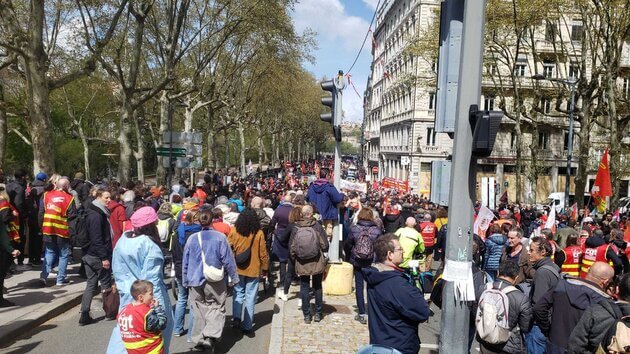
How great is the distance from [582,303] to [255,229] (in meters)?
4.02

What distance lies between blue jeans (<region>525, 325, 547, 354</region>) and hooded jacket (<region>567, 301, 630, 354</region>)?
1188mm

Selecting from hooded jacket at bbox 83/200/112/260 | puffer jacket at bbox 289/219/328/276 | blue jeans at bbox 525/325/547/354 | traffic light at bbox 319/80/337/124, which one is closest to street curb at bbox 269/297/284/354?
puffer jacket at bbox 289/219/328/276

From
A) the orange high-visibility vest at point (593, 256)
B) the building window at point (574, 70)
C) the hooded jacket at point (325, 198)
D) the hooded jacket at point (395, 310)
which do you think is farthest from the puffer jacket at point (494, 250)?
the building window at point (574, 70)

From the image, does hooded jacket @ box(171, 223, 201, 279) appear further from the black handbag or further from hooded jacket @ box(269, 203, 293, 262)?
hooded jacket @ box(269, 203, 293, 262)

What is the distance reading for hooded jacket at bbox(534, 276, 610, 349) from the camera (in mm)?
4570

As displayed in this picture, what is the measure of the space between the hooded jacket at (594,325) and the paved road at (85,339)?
12.2ft

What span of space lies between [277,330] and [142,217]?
259 cm

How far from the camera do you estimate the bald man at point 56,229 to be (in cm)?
859

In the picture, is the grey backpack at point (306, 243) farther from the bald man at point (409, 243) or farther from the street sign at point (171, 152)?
the street sign at point (171, 152)

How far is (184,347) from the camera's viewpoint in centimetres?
640

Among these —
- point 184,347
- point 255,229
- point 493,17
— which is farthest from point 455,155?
point 493,17

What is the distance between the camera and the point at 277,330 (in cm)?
684

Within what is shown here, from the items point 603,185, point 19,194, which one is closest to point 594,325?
point 19,194

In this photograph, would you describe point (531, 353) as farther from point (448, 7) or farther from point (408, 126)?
point (408, 126)
